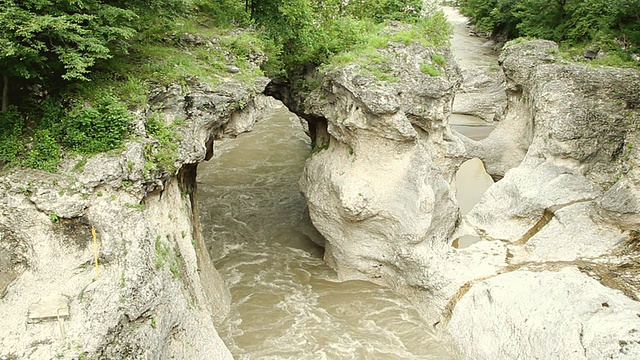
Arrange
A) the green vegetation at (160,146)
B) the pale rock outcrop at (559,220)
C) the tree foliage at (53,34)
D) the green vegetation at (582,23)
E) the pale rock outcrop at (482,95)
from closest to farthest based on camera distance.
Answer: the tree foliage at (53,34)
the green vegetation at (160,146)
the pale rock outcrop at (559,220)
the green vegetation at (582,23)
the pale rock outcrop at (482,95)

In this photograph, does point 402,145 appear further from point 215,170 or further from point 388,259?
point 215,170

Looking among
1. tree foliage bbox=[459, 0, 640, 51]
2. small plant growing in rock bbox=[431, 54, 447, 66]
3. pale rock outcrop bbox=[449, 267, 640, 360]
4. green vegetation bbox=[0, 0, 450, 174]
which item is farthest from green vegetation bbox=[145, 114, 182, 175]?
tree foliage bbox=[459, 0, 640, 51]

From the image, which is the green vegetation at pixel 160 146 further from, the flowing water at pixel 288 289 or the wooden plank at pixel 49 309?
the flowing water at pixel 288 289

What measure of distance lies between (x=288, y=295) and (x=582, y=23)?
65.1 feet

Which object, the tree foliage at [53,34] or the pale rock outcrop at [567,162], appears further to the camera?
the pale rock outcrop at [567,162]

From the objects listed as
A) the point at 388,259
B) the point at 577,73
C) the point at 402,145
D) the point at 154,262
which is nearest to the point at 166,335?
the point at 154,262

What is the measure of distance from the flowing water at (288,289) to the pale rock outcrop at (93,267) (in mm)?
2653

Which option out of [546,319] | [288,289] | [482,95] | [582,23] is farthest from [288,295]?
[482,95]

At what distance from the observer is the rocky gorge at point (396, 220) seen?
763cm

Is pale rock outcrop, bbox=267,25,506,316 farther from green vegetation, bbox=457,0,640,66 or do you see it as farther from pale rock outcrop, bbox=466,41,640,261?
green vegetation, bbox=457,0,640,66

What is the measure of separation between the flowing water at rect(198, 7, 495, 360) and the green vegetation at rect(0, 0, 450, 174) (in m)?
5.07

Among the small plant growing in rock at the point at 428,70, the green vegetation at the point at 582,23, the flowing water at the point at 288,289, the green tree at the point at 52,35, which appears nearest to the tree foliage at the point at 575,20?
the green vegetation at the point at 582,23

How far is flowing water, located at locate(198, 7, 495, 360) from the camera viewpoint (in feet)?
37.7

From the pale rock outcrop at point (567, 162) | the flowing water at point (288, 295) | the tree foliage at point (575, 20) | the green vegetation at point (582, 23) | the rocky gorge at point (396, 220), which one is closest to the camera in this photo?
the rocky gorge at point (396, 220)
